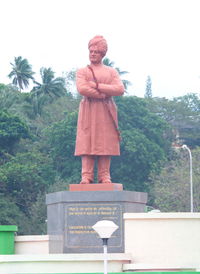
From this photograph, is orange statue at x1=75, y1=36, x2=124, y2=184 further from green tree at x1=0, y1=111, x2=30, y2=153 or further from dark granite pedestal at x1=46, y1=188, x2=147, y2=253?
green tree at x1=0, y1=111, x2=30, y2=153

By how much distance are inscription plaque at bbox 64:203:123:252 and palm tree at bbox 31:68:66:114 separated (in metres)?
44.0

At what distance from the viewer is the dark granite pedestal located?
22.9m

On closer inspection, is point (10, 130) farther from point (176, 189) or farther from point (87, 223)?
point (87, 223)

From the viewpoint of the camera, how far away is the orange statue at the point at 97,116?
23859 mm

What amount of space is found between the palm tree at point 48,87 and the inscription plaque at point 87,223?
4398cm

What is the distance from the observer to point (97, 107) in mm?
24047

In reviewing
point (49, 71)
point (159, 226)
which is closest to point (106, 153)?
point (159, 226)

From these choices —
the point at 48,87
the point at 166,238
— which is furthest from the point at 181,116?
the point at 166,238

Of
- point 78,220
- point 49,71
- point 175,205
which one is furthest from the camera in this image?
point 49,71

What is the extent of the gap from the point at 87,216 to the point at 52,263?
8.32ft

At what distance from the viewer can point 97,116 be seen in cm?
2402

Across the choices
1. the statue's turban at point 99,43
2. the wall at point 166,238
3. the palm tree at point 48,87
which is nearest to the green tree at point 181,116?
the palm tree at point 48,87

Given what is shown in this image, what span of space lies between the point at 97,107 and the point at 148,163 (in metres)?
31.3

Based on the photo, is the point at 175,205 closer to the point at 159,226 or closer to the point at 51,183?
the point at 51,183
